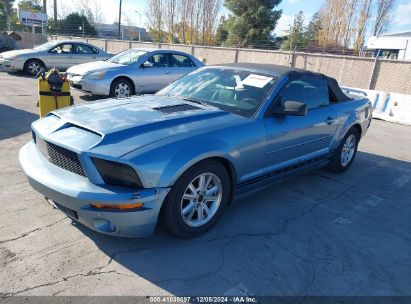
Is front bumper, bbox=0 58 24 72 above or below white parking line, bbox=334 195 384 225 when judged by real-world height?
above

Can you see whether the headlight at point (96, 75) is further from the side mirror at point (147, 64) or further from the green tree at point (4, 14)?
the green tree at point (4, 14)

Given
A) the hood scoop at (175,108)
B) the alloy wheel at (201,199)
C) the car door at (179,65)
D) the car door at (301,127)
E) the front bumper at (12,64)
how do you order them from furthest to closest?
the front bumper at (12,64)
the car door at (179,65)
the car door at (301,127)
the hood scoop at (175,108)
the alloy wheel at (201,199)

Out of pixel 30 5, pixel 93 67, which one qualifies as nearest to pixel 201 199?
pixel 93 67

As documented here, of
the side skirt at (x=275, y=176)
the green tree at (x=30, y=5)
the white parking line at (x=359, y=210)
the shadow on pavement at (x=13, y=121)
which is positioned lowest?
the shadow on pavement at (x=13, y=121)

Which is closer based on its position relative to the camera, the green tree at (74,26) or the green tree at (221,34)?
the green tree at (74,26)

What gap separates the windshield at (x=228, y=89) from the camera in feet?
13.2

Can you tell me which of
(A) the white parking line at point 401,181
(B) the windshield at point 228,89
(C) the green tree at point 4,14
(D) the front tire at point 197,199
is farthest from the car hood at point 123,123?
(C) the green tree at point 4,14

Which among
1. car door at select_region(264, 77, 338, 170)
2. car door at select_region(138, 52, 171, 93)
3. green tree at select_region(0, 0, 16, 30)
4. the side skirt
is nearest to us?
the side skirt

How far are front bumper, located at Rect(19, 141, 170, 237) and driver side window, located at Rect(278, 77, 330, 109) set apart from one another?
2042 millimetres

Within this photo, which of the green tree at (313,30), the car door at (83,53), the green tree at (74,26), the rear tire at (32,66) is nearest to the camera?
the rear tire at (32,66)

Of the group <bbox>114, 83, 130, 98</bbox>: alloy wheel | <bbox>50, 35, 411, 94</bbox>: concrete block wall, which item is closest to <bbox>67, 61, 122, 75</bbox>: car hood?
<bbox>114, 83, 130, 98</bbox>: alloy wheel

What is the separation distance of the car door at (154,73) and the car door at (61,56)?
5474 mm

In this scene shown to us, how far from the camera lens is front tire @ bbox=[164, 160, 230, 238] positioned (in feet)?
10.2

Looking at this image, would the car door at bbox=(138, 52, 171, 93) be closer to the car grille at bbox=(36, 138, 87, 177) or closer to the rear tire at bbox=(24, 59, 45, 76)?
the rear tire at bbox=(24, 59, 45, 76)
